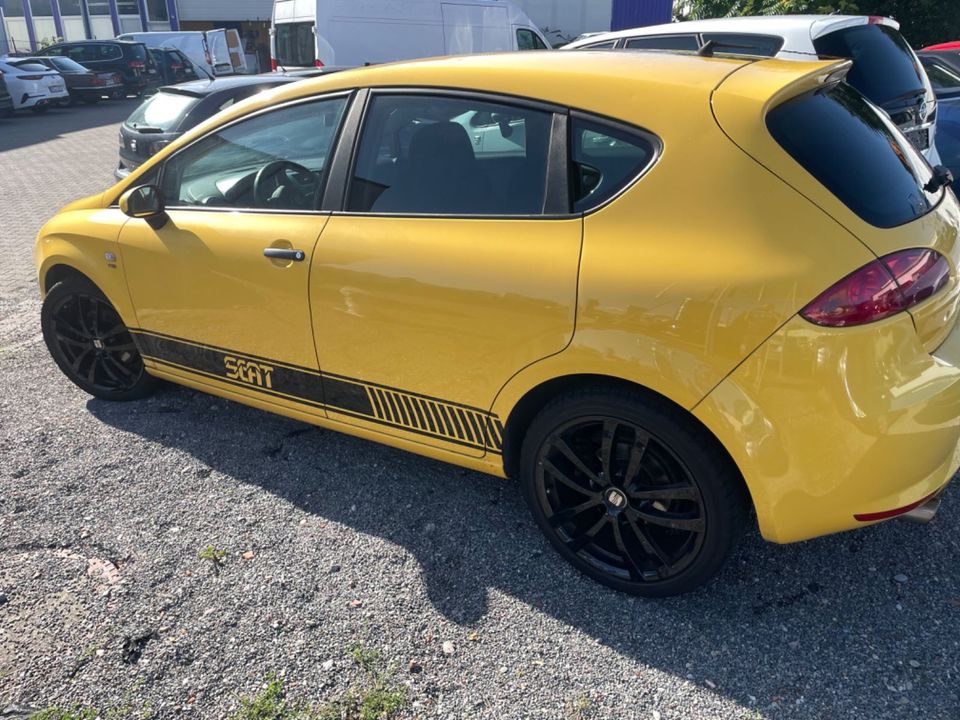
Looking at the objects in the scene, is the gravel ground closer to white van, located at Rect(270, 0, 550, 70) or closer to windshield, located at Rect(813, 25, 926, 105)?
→ windshield, located at Rect(813, 25, 926, 105)

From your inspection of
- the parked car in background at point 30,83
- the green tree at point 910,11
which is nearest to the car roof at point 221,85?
the green tree at point 910,11

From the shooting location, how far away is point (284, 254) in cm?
300

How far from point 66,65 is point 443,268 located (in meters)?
23.1

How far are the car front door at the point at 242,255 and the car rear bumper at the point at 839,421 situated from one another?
1679mm

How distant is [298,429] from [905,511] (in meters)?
2.67

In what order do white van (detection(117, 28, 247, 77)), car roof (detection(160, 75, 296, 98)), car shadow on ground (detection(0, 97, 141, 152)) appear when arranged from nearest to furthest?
1. car roof (detection(160, 75, 296, 98))
2. car shadow on ground (detection(0, 97, 141, 152))
3. white van (detection(117, 28, 247, 77))

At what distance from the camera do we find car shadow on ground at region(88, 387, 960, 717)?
7.68ft

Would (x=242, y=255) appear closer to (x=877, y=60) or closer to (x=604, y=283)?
(x=604, y=283)

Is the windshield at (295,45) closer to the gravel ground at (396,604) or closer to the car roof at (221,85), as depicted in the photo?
the car roof at (221,85)

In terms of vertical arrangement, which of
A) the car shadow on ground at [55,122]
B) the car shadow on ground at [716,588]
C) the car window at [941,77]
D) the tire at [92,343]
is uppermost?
the car window at [941,77]

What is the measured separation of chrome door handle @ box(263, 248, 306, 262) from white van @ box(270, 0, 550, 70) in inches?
383

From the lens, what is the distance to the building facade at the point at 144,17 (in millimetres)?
27281

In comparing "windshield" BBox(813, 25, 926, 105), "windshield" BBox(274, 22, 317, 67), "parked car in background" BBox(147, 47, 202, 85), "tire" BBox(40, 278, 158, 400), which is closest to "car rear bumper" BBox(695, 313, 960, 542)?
"tire" BBox(40, 278, 158, 400)

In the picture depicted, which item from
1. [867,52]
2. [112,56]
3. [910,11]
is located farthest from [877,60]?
[112,56]
